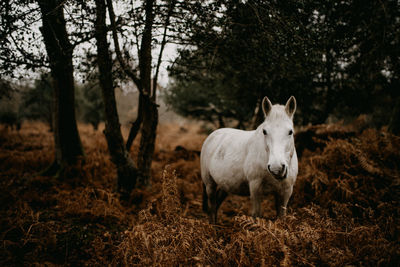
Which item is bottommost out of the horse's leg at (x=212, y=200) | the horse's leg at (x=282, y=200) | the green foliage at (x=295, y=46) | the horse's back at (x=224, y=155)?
the horse's leg at (x=212, y=200)

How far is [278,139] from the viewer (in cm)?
225

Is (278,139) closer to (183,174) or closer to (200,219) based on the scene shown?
(200,219)

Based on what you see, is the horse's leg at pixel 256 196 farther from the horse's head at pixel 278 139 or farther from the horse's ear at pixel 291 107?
the horse's ear at pixel 291 107

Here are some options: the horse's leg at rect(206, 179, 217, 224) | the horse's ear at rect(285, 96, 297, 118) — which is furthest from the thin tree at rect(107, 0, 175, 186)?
the horse's ear at rect(285, 96, 297, 118)

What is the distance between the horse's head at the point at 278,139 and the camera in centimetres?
209

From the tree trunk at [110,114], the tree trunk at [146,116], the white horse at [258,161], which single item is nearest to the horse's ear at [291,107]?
the white horse at [258,161]

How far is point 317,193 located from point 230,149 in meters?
2.41

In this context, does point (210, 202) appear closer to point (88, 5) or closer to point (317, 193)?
point (317, 193)

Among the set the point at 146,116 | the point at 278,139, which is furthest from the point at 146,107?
the point at 278,139

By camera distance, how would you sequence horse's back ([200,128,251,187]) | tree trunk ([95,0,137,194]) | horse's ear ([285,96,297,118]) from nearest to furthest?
horse's ear ([285,96,297,118]), horse's back ([200,128,251,187]), tree trunk ([95,0,137,194])

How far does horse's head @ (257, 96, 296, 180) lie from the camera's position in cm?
209

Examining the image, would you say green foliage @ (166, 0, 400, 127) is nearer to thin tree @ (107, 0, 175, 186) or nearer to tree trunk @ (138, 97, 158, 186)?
thin tree @ (107, 0, 175, 186)

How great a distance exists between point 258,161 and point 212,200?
5.62ft

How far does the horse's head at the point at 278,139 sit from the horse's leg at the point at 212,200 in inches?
77.9
